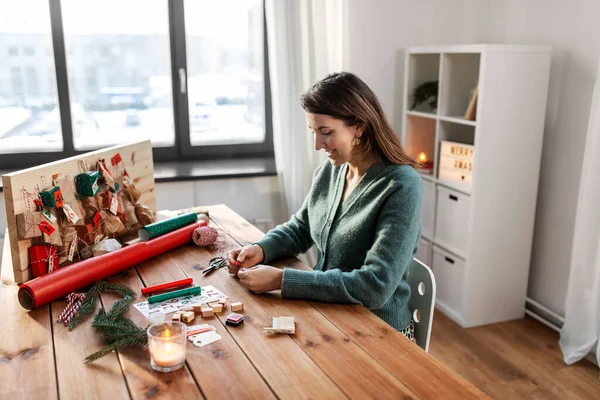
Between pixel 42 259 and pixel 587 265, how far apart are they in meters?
2.14

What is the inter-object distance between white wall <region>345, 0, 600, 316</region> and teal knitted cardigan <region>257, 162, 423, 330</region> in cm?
140

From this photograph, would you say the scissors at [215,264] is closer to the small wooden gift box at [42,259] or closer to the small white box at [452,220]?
the small wooden gift box at [42,259]

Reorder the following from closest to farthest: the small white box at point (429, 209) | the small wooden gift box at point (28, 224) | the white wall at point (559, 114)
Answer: the small wooden gift box at point (28, 224)
the white wall at point (559, 114)
the small white box at point (429, 209)

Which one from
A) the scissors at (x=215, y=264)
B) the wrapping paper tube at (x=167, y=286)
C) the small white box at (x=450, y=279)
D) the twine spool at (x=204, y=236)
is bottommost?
the small white box at (x=450, y=279)

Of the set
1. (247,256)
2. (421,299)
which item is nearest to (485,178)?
(421,299)

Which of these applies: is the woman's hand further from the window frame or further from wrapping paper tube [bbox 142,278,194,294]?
the window frame

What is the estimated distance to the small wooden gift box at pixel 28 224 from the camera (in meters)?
1.44

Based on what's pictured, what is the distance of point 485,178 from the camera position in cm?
271

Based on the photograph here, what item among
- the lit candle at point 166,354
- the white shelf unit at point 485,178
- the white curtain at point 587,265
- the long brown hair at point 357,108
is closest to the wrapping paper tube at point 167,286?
the lit candle at point 166,354

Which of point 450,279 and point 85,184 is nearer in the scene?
point 85,184

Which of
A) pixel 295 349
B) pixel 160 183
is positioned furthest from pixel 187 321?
pixel 160 183

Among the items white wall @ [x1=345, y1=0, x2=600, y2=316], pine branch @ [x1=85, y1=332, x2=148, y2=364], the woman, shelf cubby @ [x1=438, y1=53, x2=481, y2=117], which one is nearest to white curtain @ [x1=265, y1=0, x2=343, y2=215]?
white wall @ [x1=345, y1=0, x2=600, y2=316]

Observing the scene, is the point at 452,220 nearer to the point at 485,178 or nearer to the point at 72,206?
the point at 485,178

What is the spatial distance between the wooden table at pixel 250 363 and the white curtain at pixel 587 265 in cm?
149
